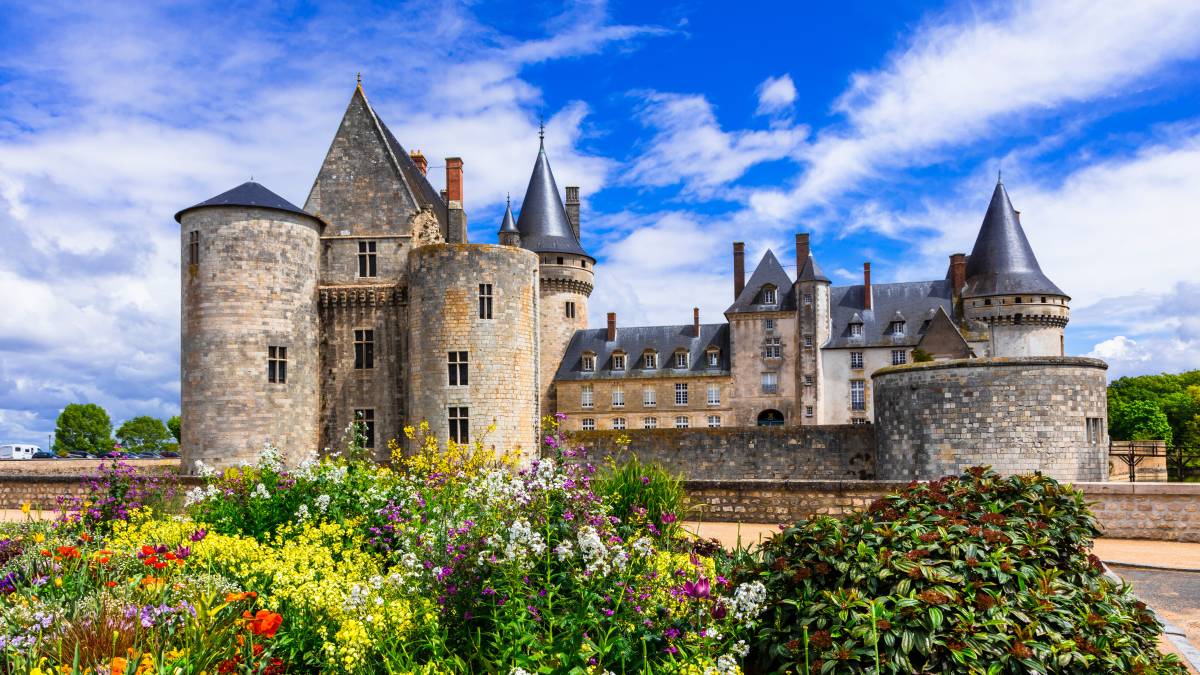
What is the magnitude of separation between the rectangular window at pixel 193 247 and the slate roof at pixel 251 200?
2.08ft

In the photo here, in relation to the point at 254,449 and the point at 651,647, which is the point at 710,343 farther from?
the point at 651,647

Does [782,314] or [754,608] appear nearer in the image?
[754,608]

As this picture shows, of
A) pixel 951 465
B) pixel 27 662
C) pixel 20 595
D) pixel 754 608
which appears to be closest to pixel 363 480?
pixel 20 595

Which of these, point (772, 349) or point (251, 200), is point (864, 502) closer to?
point (251, 200)

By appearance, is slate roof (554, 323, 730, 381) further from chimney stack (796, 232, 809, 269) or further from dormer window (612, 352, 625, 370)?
chimney stack (796, 232, 809, 269)

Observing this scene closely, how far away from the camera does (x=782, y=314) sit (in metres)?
44.2

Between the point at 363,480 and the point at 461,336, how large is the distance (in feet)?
47.8

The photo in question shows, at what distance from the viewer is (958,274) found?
1686 inches

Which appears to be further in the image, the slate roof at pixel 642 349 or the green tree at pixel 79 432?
the green tree at pixel 79 432

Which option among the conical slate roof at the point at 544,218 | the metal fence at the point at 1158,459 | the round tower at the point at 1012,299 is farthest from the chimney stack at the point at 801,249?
the metal fence at the point at 1158,459

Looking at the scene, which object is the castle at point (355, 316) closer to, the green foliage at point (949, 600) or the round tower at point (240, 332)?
the round tower at point (240, 332)

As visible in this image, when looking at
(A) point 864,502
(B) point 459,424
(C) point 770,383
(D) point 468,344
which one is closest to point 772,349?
(C) point 770,383

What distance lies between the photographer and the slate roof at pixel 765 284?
1750 inches

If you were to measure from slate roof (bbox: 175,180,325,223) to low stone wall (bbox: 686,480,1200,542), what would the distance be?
14709mm
